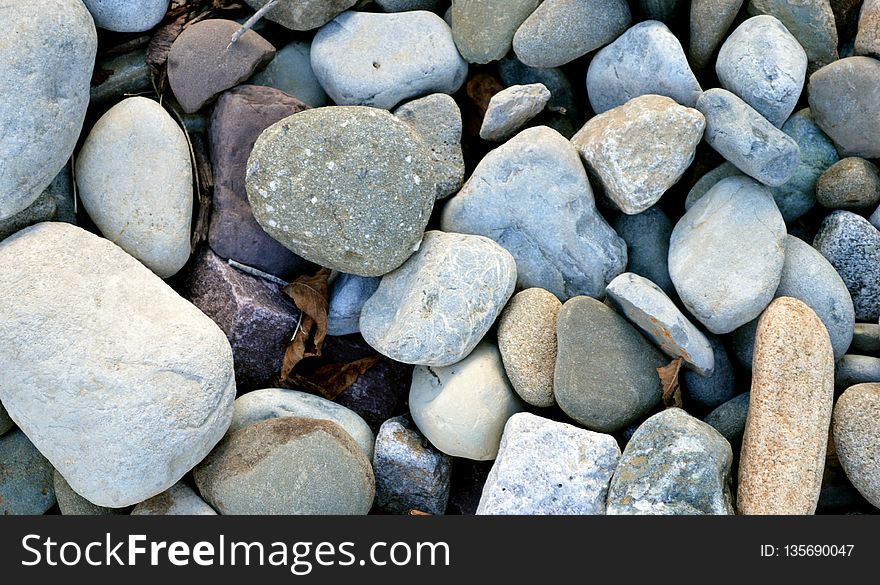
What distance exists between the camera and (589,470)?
7.50ft

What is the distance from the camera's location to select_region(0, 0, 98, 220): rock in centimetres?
215

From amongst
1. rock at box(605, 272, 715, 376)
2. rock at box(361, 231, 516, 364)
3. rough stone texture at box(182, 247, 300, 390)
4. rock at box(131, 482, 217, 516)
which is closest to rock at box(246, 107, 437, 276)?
rock at box(361, 231, 516, 364)

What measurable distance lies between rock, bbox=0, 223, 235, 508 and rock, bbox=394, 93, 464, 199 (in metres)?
0.87

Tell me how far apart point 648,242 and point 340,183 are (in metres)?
1.00

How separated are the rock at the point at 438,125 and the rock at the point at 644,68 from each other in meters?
0.49

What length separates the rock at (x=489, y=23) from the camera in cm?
260

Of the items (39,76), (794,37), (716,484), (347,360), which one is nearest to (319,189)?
(347,360)

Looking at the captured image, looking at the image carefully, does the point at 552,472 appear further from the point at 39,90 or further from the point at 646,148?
the point at 39,90

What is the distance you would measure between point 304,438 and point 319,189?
0.70 metres

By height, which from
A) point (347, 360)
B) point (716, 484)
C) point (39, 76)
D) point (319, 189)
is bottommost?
point (347, 360)

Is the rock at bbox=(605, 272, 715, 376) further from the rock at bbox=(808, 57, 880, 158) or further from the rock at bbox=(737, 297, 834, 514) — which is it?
the rock at bbox=(808, 57, 880, 158)

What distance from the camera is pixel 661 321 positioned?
2334 millimetres

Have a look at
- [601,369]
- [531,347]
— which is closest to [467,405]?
[531,347]
